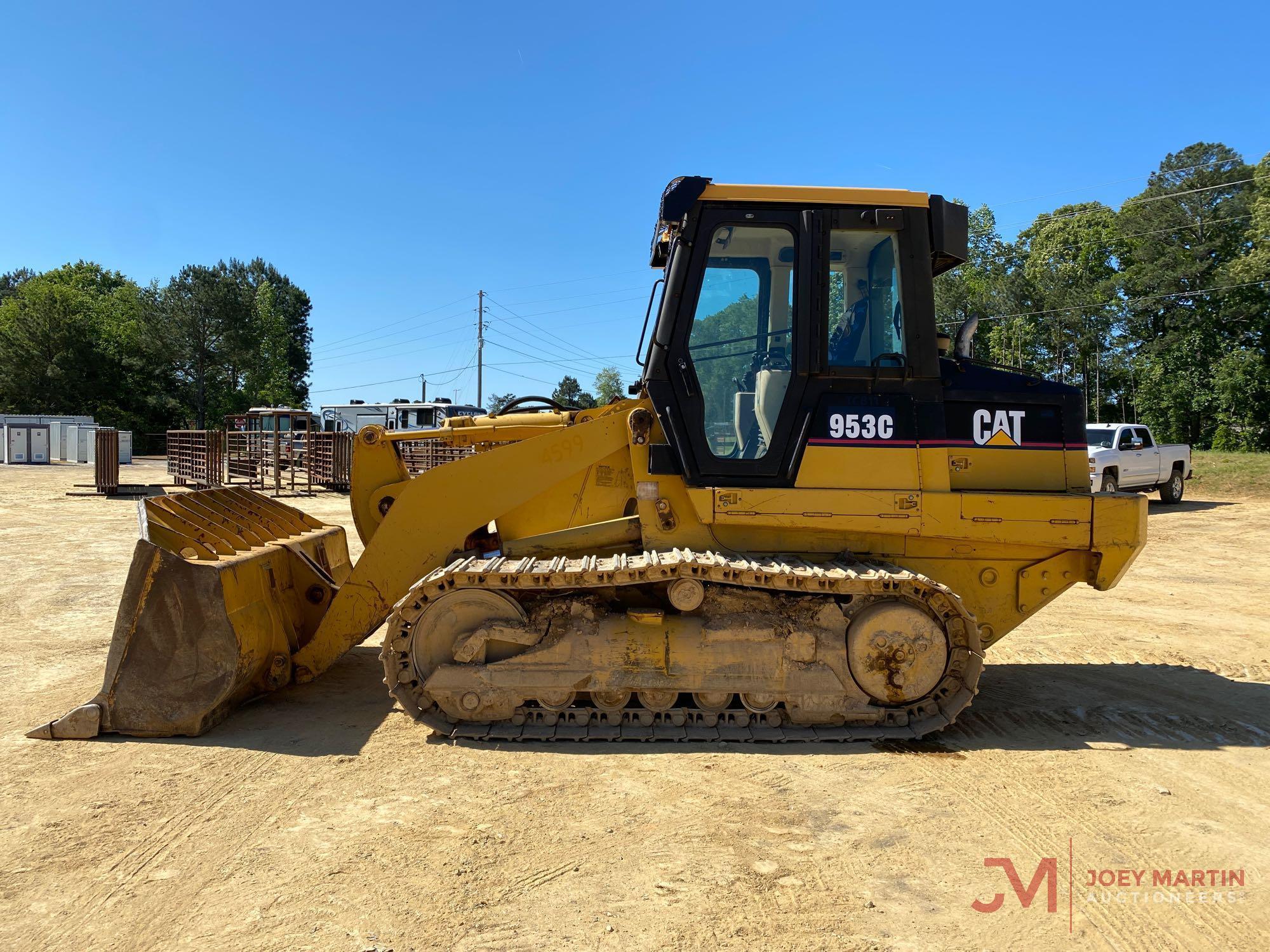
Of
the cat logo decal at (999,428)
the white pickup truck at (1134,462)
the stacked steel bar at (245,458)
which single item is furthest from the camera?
the stacked steel bar at (245,458)

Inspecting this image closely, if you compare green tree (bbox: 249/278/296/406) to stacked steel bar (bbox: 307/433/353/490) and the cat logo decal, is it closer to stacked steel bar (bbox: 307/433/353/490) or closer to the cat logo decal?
stacked steel bar (bbox: 307/433/353/490)

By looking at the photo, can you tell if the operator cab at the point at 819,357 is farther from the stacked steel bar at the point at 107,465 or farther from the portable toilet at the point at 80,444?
the portable toilet at the point at 80,444

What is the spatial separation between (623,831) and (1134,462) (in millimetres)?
19273

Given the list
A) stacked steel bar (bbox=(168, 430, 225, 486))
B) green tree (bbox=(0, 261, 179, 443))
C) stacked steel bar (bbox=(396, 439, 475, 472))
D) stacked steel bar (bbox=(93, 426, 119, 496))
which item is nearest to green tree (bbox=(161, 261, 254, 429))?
green tree (bbox=(0, 261, 179, 443))

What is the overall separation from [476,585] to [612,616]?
2.70 feet

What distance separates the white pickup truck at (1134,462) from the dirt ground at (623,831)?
13.7 metres

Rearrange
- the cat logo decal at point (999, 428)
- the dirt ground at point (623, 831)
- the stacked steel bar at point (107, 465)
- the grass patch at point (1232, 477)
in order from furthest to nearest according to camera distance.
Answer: the grass patch at point (1232, 477) < the stacked steel bar at point (107, 465) < the cat logo decal at point (999, 428) < the dirt ground at point (623, 831)

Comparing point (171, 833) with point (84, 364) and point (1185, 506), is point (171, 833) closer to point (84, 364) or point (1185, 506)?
point (1185, 506)

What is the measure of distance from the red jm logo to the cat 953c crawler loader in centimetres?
130

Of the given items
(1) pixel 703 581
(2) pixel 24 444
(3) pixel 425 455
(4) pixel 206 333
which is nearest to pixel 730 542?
(1) pixel 703 581

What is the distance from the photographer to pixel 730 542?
5.21 meters

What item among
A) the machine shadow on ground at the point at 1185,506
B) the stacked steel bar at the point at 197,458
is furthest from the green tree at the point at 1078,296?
the stacked steel bar at the point at 197,458

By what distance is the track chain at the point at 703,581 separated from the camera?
4699mm

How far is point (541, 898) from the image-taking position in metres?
3.14
